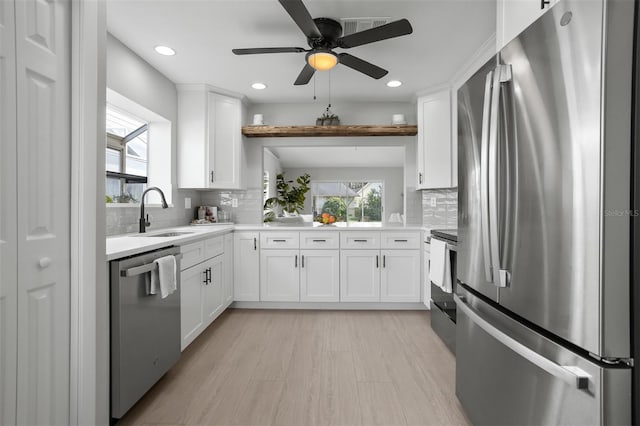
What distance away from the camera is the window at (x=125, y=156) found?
2.88 m

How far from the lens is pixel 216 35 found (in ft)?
8.25

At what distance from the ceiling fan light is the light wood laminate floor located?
216 cm

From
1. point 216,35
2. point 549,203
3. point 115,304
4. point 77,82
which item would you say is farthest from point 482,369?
point 216,35

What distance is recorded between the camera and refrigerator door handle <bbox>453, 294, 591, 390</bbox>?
89 centimetres

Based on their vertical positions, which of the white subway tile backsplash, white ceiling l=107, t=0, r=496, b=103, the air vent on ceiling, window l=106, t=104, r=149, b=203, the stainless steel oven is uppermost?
white ceiling l=107, t=0, r=496, b=103

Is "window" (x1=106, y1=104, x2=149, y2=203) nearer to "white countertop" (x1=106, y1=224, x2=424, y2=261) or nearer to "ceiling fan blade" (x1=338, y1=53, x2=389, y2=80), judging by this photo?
"white countertop" (x1=106, y1=224, x2=424, y2=261)

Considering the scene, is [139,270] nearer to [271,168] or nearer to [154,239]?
[154,239]

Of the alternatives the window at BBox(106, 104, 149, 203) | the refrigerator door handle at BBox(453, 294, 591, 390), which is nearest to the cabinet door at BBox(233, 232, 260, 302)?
the window at BBox(106, 104, 149, 203)

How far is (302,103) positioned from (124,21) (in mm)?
2116

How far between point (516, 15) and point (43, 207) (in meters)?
2.25

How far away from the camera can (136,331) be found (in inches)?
68.0

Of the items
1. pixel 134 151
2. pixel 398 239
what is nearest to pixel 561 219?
pixel 398 239

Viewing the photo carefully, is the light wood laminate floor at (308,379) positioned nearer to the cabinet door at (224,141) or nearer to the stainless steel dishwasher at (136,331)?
the stainless steel dishwasher at (136,331)

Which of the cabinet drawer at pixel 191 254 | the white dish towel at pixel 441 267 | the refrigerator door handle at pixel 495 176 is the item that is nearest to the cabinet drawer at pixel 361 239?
the white dish towel at pixel 441 267
